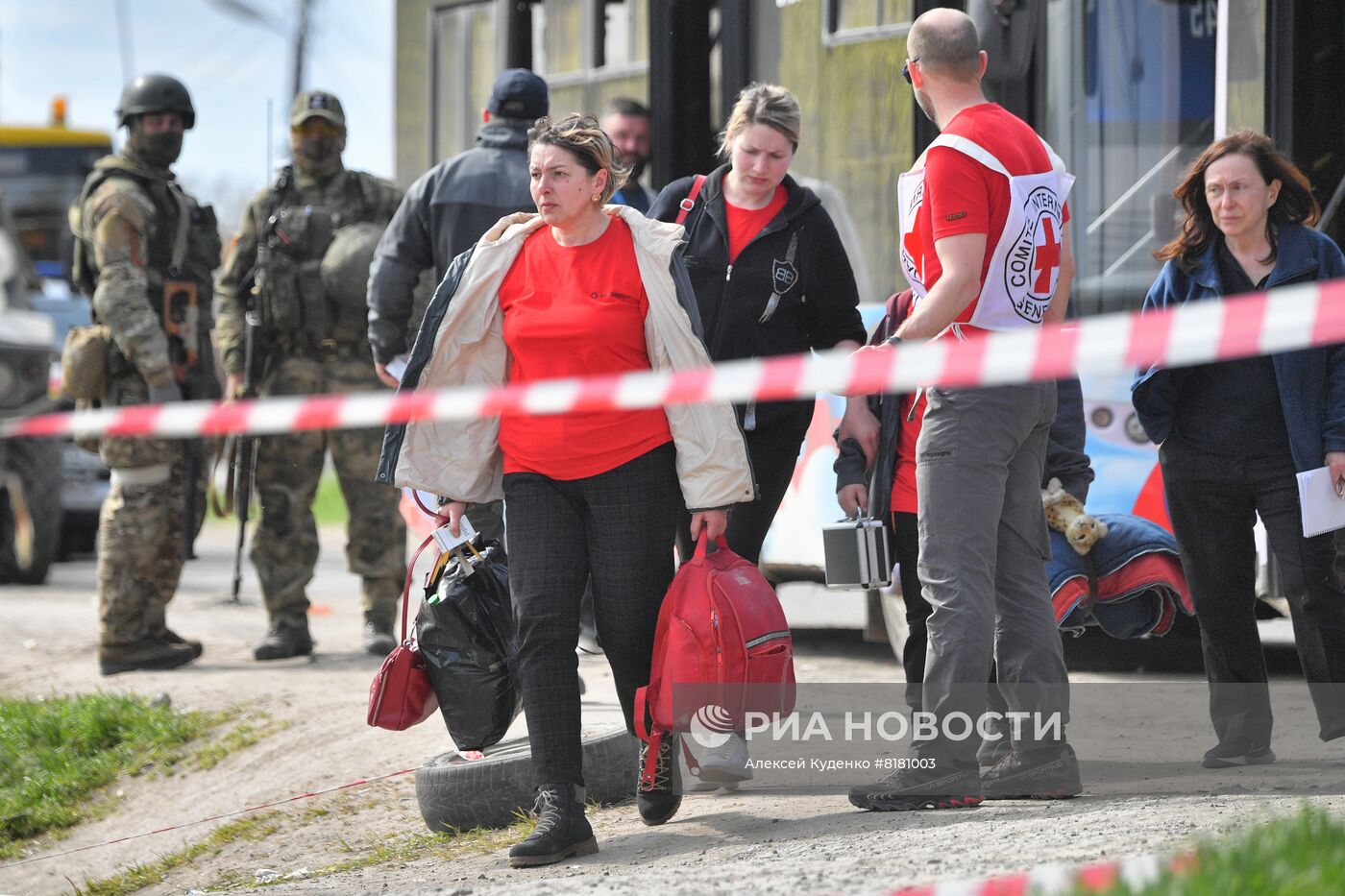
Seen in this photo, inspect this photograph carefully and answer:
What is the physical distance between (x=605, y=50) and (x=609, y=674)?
3294 millimetres

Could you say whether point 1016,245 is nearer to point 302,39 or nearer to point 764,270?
point 764,270

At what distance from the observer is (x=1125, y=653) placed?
26.1 ft

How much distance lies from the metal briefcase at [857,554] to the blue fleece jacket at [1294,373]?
881 mm

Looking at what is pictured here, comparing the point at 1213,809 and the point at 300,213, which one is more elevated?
the point at 300,213

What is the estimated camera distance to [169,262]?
784cm

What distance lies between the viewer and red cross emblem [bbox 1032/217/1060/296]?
4453mm

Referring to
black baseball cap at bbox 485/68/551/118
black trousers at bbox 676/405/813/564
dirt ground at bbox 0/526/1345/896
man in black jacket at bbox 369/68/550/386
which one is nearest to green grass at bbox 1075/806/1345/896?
dirt ground at bbox 0/526/1345/896

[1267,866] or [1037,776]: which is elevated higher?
[1267,866]

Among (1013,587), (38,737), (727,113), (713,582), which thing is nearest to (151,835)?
(38,737)

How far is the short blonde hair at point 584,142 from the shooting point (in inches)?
177

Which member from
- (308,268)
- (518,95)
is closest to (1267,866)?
(518,95)

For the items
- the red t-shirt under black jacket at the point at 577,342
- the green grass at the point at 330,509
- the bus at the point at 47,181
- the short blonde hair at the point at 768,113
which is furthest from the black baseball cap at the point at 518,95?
the green grass at the point at 330,509

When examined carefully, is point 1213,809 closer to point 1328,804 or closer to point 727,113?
point 1328,804

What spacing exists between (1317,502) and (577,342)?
204 cm
